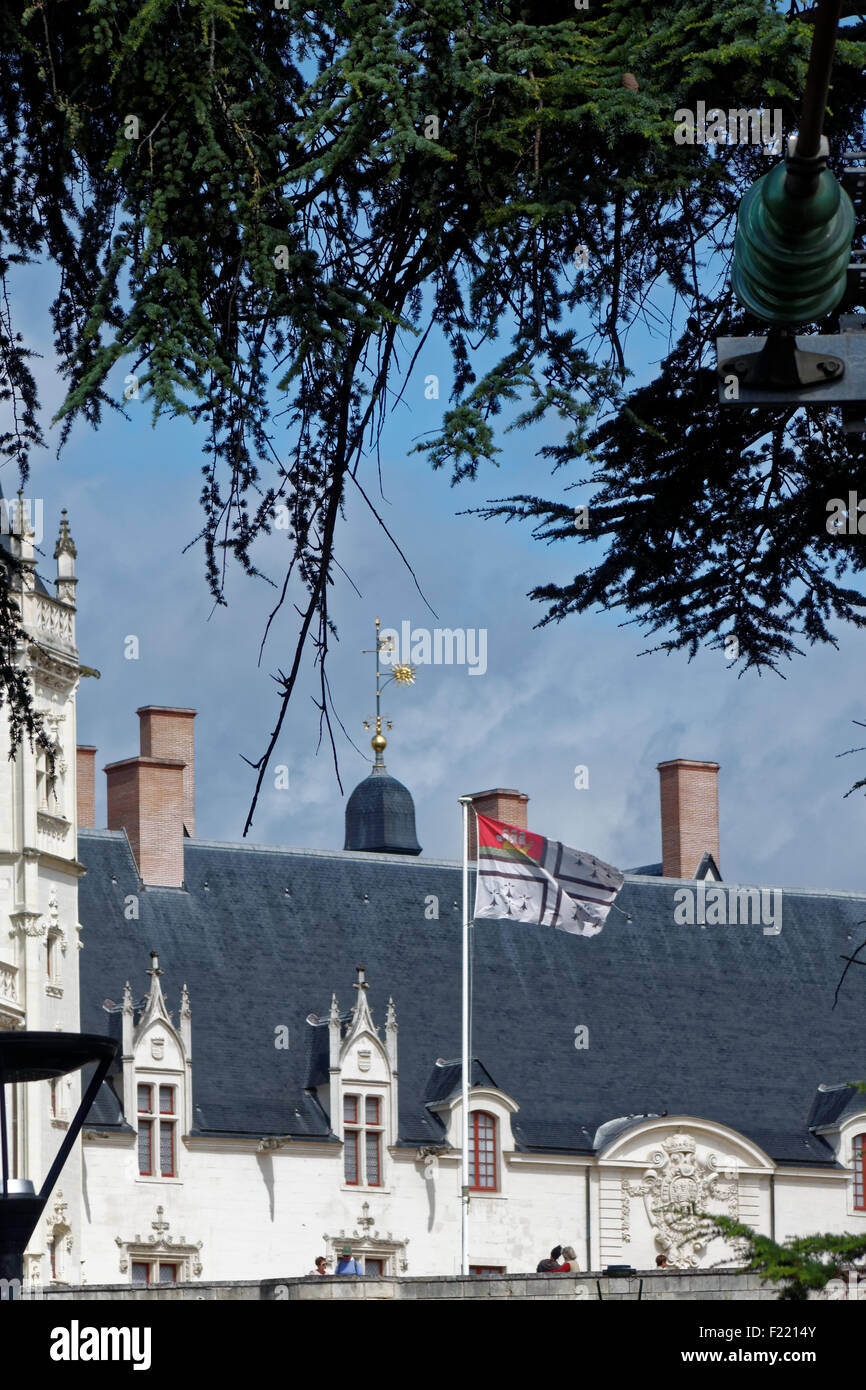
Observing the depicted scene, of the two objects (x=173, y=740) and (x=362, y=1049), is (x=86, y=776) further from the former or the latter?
(x=362, y=1049)

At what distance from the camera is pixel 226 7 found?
703cm

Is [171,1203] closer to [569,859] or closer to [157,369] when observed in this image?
[569,859]

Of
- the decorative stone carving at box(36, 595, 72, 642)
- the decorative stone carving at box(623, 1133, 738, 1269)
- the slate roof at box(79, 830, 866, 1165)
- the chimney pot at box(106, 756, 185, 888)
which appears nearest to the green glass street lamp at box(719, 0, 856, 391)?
the decorative stone carving at box(36, 595, 72, 642)

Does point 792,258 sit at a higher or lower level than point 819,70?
lower

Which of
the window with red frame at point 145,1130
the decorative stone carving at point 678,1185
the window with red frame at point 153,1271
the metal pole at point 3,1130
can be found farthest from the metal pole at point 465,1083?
the metal pole at point 3,1130

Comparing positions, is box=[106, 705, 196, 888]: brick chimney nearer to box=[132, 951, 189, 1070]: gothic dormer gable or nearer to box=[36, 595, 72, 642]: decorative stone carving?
box=[132, 951, 189, 1070]: gothic dormer gable

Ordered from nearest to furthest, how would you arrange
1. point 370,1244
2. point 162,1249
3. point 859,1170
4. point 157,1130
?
point 162,1249, point 157,1130, point 370,1244, point 859,1170

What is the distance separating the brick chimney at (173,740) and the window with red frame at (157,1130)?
7829mm

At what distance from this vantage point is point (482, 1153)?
149ft

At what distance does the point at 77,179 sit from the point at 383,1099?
125 ft

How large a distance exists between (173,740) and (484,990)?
8011 mm

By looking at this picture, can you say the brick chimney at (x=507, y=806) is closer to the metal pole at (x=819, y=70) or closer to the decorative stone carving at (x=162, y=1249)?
the decorative stone carving at (x=162, y=1249)

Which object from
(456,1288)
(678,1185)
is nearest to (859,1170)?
(678,1185)

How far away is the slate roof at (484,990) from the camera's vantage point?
1781 inches
